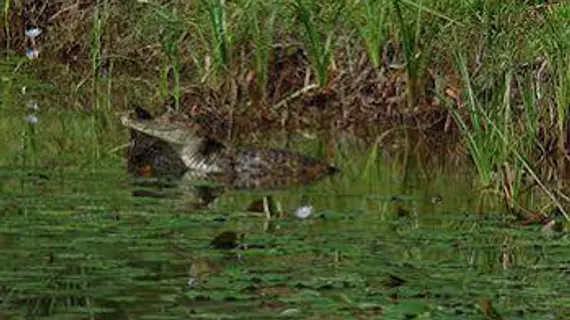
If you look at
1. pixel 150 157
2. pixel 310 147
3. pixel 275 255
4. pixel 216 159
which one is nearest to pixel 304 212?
pixel 275 255

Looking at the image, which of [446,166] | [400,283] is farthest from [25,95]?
[400,283]

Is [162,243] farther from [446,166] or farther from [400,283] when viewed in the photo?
[446,166]

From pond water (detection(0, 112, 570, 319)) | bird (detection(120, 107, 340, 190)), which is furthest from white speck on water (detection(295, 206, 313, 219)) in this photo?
bird (detection(120, 107, 340, 190))

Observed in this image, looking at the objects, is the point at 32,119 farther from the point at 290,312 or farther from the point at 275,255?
the point at 290,312

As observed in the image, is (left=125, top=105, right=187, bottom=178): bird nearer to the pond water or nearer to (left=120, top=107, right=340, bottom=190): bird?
(left=120, top=107, right=340, bottom=190): bird

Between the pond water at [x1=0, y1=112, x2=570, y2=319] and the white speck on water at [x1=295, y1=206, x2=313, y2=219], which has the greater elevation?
the white speck on water at [x1=295, y1=206, x2=313, y2=219]

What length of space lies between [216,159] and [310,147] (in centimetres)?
121

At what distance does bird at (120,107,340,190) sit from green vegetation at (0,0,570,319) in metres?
0.23

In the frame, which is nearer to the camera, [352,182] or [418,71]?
[352,182]

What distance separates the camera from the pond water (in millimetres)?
5832

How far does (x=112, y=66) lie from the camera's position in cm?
1427

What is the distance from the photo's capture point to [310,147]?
10680mm

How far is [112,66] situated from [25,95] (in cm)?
147

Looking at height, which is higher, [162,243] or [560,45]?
[560,45]
